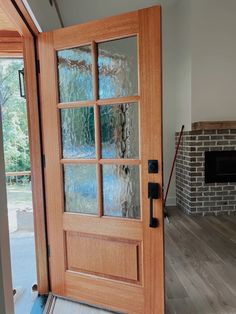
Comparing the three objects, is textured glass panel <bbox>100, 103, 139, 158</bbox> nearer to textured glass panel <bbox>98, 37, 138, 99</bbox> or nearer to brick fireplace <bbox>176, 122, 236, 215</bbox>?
textured glass panel <bbox>98, 37, 138, 99</bbox>

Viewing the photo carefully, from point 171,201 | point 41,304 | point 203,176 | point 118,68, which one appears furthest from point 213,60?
point 41,304

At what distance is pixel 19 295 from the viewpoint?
87.6 inches

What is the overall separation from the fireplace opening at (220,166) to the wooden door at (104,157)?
8.89 ft

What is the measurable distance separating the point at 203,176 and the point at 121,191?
2.65 metres

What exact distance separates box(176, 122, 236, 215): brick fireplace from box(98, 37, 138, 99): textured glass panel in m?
2.52

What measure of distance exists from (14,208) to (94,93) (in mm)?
3271

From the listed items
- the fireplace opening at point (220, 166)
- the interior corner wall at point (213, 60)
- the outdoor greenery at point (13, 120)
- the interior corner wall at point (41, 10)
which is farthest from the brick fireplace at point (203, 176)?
the outdoor greenery at point (13, 120)

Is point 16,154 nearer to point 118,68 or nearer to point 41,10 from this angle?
point 41,10

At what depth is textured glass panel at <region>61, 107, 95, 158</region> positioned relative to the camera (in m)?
1.89

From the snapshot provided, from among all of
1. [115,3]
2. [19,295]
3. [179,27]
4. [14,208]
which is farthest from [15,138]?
[179,27]

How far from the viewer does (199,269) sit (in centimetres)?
253

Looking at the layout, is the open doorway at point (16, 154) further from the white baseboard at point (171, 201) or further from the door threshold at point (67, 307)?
the white baseboard at point (171, 201)

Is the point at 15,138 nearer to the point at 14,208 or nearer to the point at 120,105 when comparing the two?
the point at 14,208

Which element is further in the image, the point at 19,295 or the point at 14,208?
the point at 14,208
